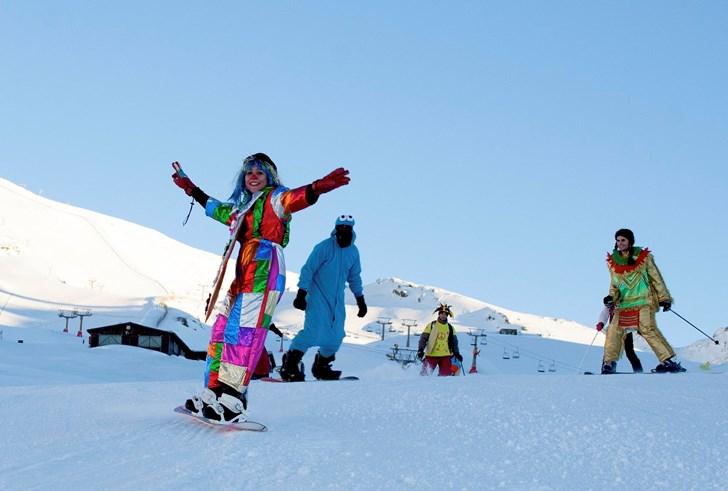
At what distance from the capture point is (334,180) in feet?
15.0

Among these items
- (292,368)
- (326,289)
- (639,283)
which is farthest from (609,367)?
(292,368)

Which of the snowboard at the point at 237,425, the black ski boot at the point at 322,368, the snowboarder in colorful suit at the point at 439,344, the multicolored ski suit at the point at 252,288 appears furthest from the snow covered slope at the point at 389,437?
the snowboarder in colorful suit at the point at 439,344

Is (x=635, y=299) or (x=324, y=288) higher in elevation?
(x=635, y=299)

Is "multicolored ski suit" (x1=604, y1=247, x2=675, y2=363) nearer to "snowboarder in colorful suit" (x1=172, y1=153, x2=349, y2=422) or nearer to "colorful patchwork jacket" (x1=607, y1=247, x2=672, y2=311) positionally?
"colorful patchwork jacket" (x1=607, y1=247, x2=672, y2=311)

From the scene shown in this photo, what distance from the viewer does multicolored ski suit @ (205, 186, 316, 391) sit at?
4.73m

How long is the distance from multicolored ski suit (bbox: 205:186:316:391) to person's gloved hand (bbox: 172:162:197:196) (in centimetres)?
69

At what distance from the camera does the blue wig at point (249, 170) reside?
5141 mm

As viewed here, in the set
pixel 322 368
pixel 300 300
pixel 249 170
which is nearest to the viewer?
pixel 249 170

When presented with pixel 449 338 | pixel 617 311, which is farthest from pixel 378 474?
pixel 449 338

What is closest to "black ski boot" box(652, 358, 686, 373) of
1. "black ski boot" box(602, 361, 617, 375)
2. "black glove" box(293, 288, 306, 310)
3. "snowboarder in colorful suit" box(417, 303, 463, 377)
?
"black ski boot" box(602, 361, 617, 375)

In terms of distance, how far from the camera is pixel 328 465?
3.37 metres

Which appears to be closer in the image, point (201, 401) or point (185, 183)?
point (201, 401)

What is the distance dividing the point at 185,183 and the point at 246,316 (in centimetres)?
124

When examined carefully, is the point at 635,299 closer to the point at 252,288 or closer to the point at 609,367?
the point at 609,367
